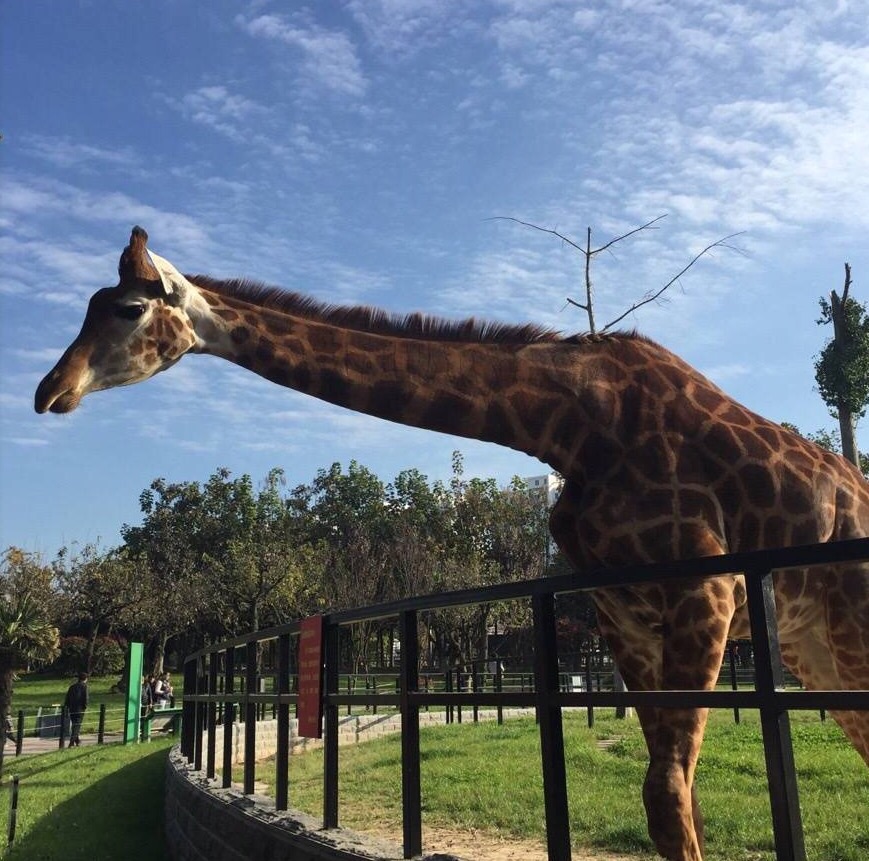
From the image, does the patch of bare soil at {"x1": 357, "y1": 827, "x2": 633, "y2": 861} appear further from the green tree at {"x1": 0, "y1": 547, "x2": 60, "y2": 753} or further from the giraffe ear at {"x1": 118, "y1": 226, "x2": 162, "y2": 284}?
the green tree at {"x1": 0, "y1": 547, "x2": 60, "y2": 753}

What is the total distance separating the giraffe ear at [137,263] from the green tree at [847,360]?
18.5 m

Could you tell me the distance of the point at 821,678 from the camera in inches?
181

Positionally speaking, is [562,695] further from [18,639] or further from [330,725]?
[18,639]

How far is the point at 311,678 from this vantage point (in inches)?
210

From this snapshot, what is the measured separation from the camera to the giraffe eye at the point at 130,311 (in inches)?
181

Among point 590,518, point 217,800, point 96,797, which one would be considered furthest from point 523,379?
point 96,797

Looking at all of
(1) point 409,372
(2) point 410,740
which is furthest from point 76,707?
(1) point 409,372

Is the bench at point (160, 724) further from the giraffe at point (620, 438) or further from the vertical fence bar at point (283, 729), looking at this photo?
the giraffe at point (620, 438)

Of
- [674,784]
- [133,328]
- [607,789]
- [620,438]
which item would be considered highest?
[133,328]

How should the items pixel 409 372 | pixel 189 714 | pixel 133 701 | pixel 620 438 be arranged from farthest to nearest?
1. pixel 133 701
2. pixel 189 714
3. pixel 409 372
4. pixel 620 438

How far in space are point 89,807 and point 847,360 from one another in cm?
1784

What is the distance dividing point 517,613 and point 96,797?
76.2 feet

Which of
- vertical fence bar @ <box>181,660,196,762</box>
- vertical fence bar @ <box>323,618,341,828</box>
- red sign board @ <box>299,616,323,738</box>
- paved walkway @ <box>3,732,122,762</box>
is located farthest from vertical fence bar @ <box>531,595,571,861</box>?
paved walkway @ <box>3,732,122,762</box>

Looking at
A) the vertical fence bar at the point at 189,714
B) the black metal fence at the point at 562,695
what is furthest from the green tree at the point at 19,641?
the black metal fence at the point at 562,695
